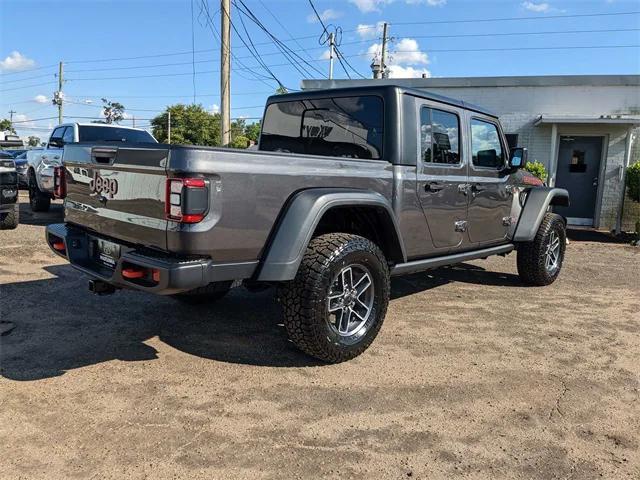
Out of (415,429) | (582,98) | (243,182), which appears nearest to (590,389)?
(415,429)

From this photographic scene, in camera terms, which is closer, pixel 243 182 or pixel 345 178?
pixel 243 182

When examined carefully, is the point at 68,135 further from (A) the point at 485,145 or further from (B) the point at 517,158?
(B) the point at 517,158

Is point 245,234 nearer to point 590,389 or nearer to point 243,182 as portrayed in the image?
point 243,182

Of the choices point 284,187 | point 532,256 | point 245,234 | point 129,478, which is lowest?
point 129,478

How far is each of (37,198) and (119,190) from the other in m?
9.05

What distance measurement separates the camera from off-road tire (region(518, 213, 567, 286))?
19.9 feet

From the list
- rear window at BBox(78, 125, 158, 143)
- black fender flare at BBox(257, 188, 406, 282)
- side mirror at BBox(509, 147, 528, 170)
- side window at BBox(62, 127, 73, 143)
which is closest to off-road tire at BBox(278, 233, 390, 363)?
black fender flare at BBox(257, 188, 406, 282)

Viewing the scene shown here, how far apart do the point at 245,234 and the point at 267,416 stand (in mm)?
1053

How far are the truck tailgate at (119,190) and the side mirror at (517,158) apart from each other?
392 cm

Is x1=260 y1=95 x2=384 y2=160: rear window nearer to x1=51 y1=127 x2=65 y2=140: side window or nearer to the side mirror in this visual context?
the side mirror

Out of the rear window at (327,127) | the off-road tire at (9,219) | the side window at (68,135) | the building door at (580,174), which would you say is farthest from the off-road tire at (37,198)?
the building door at (580,174)

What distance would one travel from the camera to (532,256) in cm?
609

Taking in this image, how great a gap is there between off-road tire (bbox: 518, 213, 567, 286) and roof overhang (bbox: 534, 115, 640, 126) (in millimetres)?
5626

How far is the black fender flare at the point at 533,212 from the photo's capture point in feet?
19.2
